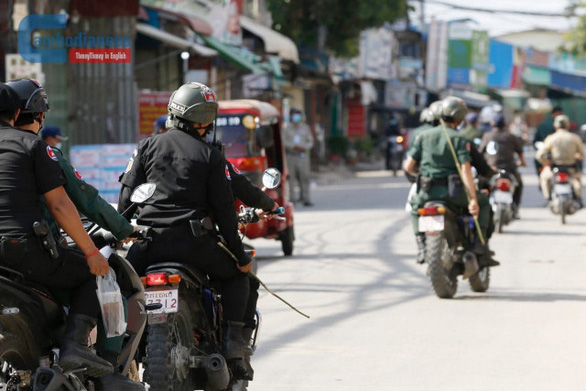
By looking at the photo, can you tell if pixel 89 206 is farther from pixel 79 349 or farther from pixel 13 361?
pixel 13 361

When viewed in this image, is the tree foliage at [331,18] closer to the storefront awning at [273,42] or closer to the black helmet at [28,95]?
the storefront awning at [273,42]

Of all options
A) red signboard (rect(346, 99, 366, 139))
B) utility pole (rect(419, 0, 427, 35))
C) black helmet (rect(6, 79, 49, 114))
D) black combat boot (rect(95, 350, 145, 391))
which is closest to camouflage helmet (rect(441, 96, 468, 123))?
black combat boot (rect(95, 350, 145, 391))

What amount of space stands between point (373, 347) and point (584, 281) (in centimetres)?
464

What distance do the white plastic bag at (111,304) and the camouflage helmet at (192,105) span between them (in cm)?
133

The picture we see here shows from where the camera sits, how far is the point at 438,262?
37.4 feet

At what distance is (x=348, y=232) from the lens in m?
19.2

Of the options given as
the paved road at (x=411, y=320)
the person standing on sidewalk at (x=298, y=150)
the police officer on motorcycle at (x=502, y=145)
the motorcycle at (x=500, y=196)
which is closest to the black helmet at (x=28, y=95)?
the paved road at (x=411, y=320)

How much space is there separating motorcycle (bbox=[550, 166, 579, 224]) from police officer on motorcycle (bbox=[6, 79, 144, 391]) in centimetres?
1514

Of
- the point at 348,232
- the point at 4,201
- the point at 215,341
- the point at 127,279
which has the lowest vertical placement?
the point at 348,232

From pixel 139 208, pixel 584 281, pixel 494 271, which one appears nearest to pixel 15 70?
pixel 494 271

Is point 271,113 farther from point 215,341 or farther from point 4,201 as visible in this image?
point 4,201

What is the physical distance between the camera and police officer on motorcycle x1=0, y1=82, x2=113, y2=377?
5.43m

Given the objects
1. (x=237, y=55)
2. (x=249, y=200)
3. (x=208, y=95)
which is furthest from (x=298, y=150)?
(x=208, y=95)

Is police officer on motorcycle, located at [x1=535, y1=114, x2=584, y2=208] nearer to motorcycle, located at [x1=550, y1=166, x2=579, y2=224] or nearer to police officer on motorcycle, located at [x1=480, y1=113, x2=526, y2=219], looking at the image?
motorcycle, located at [x1=550, y1=166, x2=579, y2=224]
